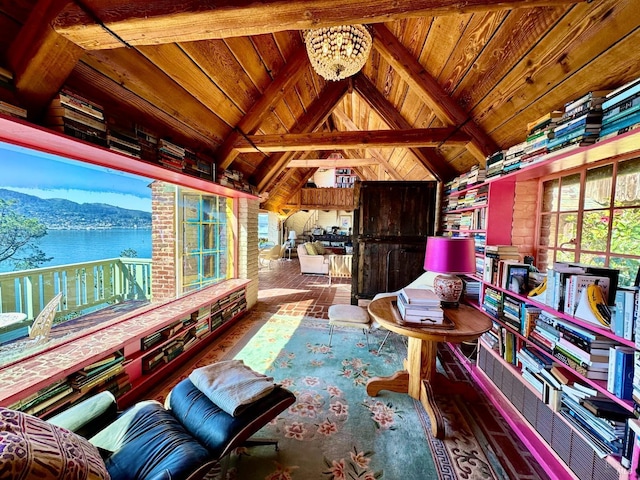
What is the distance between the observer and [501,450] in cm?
162

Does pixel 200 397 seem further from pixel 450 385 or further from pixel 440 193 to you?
pixel 440 193

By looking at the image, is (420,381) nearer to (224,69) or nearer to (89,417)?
(89,417)

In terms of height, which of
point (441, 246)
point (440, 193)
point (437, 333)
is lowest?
point (437, 333)

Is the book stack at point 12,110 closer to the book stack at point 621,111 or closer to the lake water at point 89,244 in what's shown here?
the lake water at point 89,244

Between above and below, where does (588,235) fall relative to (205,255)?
above

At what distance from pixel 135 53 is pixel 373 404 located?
305 centimetres

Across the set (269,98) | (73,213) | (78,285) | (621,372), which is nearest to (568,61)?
(621,372)

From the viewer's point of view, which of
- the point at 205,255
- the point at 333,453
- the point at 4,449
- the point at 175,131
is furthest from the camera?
the point at 205,255

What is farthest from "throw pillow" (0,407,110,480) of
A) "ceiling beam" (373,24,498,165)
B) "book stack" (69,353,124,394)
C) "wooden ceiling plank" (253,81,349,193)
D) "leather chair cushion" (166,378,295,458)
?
"wooden ceiling plank" (253,81,349,193)

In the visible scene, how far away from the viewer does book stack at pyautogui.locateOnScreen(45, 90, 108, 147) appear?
4.50ft

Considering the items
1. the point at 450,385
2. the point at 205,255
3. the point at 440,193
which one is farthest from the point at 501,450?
the point at 205,255

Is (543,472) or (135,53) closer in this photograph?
A: (543,472)

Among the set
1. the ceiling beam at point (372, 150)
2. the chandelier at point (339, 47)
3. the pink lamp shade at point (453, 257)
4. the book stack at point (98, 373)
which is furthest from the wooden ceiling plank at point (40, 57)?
the ceiling beam at point (372, 150)

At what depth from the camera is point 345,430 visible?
1737 mm
